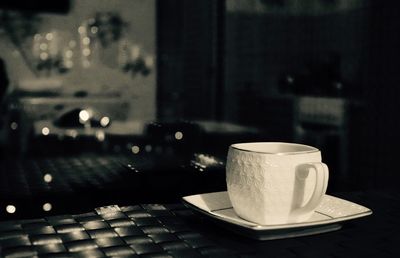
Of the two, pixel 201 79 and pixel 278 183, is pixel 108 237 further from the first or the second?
pixel 201 79

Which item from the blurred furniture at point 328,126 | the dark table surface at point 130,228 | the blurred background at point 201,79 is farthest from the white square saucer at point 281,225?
the blurred furniture at point 328,126

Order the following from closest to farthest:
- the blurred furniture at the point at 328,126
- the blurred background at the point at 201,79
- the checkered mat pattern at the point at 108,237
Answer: the checkered mat pattern at the point at 108,237 < the blurred background at the point at 201,79 < the blurred furniture at the point at 328,126

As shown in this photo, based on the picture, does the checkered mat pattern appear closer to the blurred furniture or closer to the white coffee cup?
the white coffee cup

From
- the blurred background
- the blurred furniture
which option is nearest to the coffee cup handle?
the blurred background

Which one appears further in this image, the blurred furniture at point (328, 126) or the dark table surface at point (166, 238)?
the blurred furniture at point (328, 126)

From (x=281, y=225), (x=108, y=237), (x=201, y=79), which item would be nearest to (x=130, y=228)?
(x=108, y=237)

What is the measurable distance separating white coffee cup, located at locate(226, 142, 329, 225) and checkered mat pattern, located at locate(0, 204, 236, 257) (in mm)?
49

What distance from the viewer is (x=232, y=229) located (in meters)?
0.43

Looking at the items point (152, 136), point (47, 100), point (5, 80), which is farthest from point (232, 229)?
point (5, 80)

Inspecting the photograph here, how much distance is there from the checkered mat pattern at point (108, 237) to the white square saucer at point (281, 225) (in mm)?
24

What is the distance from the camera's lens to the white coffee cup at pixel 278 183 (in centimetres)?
40

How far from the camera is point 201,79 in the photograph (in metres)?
2.67

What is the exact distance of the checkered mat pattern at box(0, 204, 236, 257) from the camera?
0.38 m

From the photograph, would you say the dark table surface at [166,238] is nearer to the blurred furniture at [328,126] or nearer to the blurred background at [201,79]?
the blurred background at [201,79]
